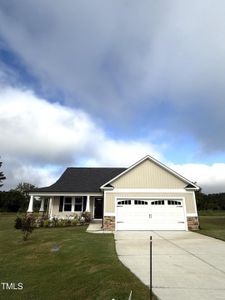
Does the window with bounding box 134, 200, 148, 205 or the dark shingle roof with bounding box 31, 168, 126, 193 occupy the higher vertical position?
the dark shingle roof with bounding box 31, 168, 126, 193

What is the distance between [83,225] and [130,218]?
14.3ft

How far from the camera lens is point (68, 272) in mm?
8859

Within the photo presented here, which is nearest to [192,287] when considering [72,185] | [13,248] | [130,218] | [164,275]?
[164,275]

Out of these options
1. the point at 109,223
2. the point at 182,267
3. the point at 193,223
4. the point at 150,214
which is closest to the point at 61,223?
the point at 109,223

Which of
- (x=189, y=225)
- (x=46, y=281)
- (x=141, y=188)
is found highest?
(x=141, y=188)

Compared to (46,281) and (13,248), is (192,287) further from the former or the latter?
(13,248)

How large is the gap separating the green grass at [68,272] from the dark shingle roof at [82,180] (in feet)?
38.4

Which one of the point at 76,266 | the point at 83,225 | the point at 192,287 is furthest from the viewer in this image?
the point at 83,225

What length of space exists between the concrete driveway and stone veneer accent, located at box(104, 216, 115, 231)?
660cm

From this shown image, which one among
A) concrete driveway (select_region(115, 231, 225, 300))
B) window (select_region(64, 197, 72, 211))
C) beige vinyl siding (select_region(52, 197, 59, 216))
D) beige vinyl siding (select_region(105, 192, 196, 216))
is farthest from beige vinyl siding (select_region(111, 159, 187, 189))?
beige vinyl siding (select_region(52, 197, 59, 216))

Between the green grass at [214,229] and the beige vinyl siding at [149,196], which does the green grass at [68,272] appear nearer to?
the beige vinyl siding at [149,196]

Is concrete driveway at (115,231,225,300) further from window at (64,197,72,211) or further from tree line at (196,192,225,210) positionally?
tree line at (196,192,225,210)

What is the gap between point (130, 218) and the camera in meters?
20.2

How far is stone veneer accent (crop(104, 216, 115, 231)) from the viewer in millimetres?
19906
